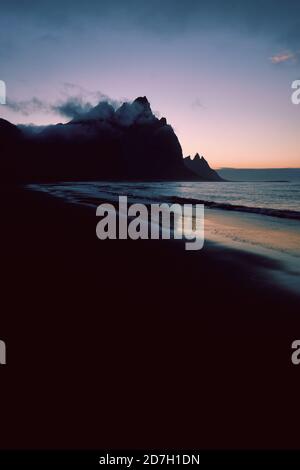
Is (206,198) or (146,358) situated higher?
(206,198)

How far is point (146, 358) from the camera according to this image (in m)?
4.33

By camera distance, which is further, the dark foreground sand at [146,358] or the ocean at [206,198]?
the ocean at [206,198]

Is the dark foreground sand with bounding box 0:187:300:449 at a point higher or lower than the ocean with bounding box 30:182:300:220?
lower

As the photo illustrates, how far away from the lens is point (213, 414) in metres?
3.35

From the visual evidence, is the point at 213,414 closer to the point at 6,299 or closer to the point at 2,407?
the point at 2,407

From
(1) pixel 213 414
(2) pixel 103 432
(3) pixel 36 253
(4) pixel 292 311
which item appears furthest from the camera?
(3) pixel 36 253

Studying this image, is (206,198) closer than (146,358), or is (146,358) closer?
(146,358)

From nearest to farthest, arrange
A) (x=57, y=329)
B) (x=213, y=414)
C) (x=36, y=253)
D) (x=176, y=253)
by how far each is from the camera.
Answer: (x=213, y=414) < (x=57, y=329) < (x=36, y=253) < (x=176, y=253)

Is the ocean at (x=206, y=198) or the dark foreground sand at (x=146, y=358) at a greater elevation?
the ocean at (x=206, y=198)

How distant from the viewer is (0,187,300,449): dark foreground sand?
3.18m

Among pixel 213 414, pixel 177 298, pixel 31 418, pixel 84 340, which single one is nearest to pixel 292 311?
pixel 177 298

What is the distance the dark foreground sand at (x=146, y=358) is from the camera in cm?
318

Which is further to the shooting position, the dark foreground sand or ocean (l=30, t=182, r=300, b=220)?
ocean (l=30, t=182, r=300, b=220)
